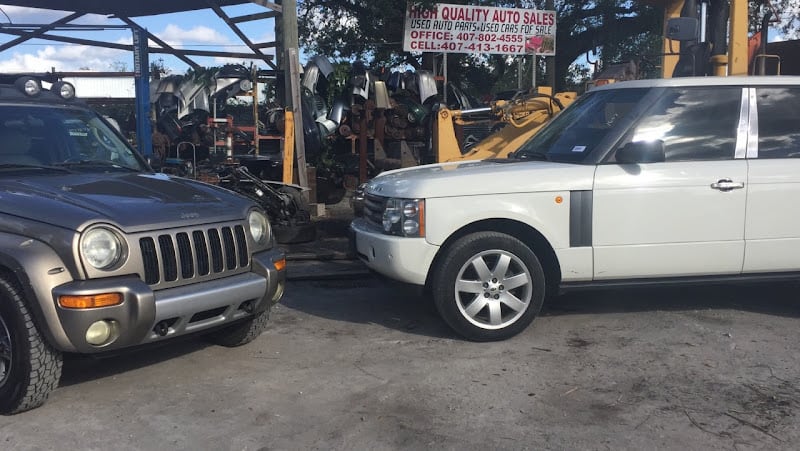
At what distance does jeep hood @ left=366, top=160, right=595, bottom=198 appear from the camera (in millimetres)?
5023

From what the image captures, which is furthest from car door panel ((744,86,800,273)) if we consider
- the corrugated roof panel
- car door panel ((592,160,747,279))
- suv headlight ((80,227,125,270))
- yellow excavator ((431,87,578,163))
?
the corrugated roof panel

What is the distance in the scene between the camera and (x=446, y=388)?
14.1 ft

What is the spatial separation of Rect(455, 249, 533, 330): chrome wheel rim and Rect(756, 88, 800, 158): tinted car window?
209 centimetres

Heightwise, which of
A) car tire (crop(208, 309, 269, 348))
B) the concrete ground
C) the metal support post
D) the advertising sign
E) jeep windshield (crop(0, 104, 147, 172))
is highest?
the advertising sign

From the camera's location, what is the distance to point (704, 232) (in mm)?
5195

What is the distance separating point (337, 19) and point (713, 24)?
43.0ft

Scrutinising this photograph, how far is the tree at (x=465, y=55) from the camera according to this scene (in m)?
19.3

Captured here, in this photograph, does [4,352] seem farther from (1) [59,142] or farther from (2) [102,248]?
(1) [59,142]

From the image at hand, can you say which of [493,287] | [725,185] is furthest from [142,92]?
[725,185]

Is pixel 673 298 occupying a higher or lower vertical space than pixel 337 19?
lower

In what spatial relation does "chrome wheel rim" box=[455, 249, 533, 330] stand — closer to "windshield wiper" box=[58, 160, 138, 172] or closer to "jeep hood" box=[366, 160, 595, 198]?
"jeep hood" box=[366, 160, 595, 198]

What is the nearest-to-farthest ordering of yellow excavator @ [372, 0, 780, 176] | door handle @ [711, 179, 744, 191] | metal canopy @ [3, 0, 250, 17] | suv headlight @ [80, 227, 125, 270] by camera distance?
suv headlight @ [80, 227, 125, 270] → door handle @ [711, 179, 744, 191] → yellow excavator @ [372, 0, 780, 176] → metal canopy @ [3, 0, 250, 17]

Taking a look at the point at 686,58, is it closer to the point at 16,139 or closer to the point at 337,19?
the point at 16,139

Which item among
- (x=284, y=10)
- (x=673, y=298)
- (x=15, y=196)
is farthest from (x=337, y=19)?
(x=15, y=196)
